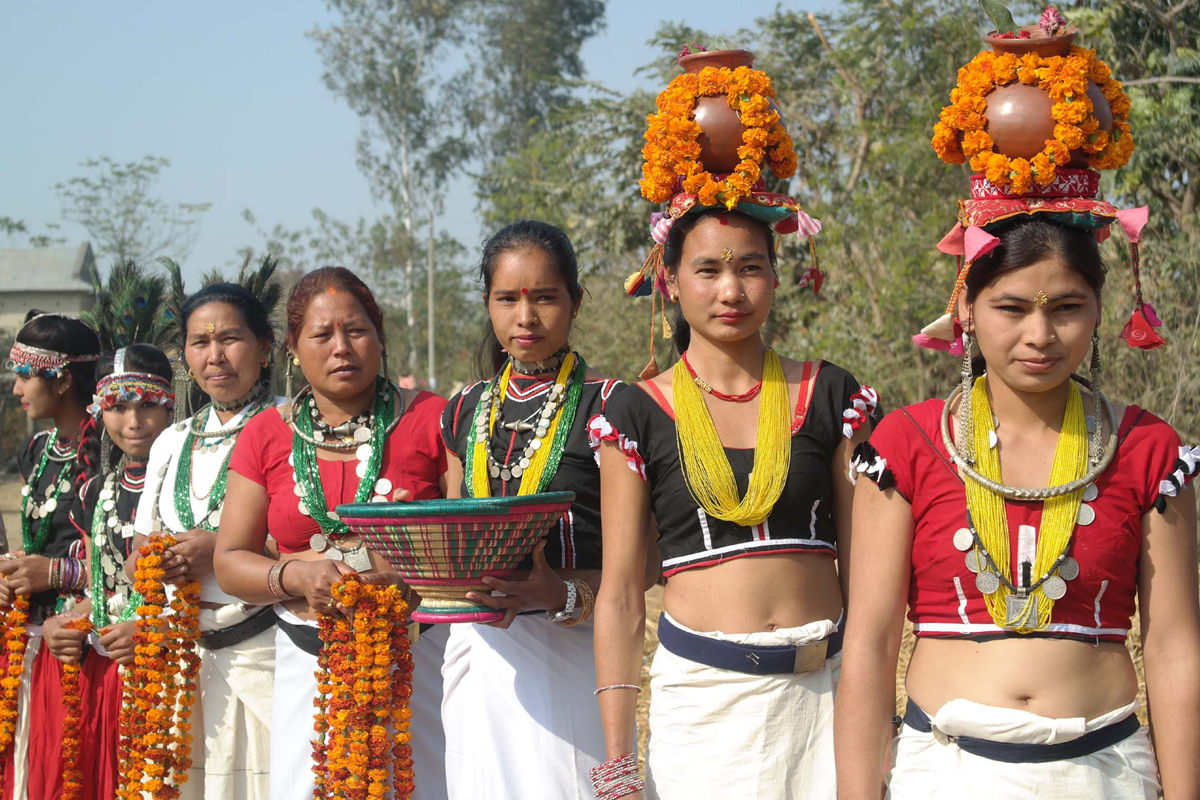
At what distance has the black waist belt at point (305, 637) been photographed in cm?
390

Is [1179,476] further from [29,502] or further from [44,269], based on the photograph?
[44,269]

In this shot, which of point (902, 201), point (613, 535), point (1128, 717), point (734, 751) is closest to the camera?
point (1128, 717)

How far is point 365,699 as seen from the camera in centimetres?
358

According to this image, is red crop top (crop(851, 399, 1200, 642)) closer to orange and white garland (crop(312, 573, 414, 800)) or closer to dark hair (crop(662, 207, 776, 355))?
dark hair (crop(662, 207, 776, 355))

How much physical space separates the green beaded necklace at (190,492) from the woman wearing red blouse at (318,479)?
47 cm

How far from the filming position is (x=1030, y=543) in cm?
238

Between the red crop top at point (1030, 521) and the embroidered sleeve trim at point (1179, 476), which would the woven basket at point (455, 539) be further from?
the embroidered sleeve trim at point (1179, 476)

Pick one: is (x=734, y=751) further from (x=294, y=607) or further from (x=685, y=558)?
(x=294, y=607)

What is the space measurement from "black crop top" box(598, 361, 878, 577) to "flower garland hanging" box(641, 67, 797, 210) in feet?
1.74

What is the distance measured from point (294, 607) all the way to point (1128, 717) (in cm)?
267

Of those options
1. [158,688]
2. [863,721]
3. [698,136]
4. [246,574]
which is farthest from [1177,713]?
[158,688]

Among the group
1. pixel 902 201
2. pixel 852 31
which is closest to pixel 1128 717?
pixel 902 201

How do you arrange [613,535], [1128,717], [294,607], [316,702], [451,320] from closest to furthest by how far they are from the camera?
1. [1128,717]
2. [613,535]
3. [316,702]
4. [294,607]
5. [451,320]

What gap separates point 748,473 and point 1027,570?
2.61 feet
